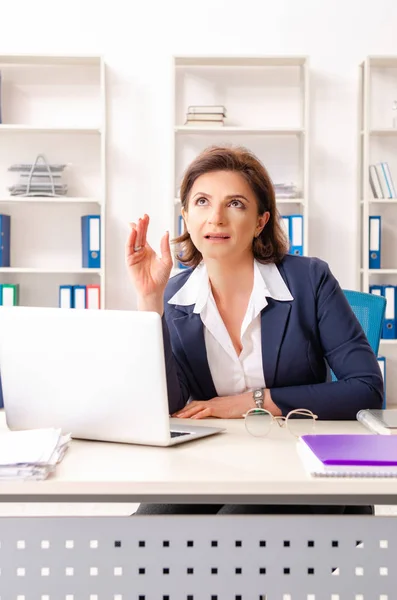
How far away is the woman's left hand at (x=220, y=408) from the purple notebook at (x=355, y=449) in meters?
0.39

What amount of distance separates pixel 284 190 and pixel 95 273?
3.97ft

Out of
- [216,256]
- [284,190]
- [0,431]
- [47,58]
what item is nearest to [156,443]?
[0,431]

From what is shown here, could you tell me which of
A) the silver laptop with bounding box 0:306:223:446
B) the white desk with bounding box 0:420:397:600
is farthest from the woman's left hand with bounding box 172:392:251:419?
the white desk with bounding box 0:420:397:600

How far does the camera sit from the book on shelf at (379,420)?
142cm

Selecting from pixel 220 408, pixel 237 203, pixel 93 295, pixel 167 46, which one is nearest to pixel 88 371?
pixel 220 408

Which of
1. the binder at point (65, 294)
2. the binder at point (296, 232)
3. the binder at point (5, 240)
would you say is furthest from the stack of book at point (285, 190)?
the binder at point (5, 240)

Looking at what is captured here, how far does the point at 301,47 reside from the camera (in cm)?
449

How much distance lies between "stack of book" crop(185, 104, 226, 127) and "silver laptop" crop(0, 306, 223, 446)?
3110 millimetres

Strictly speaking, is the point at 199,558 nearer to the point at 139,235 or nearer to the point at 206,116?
the point at 139,235

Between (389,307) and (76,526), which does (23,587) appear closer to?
(76,526)

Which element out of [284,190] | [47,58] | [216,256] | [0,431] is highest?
[47,58]

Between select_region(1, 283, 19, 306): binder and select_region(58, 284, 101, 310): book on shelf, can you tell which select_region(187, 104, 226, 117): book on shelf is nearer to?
select_region(58, 284, 101, 310): book on shelf

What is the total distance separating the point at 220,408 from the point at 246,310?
37cm

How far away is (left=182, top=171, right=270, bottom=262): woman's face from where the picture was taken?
196 cm
